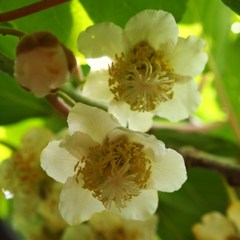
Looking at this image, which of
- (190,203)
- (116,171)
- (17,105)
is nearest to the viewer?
(116,171)

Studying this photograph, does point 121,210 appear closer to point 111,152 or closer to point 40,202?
point 111,152

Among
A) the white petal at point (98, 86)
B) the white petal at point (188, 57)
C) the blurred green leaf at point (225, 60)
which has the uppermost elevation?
the white petal at point (188, 57)

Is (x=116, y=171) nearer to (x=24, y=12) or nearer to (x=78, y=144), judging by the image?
(x=78, y=144)

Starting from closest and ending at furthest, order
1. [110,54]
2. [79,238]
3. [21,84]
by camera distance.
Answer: [21,84] < [110,54] < [79,238]

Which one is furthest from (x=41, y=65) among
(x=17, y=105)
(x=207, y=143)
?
(x=207, y=143)

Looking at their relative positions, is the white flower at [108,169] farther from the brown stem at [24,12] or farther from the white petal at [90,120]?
the brown stem at [24,12]

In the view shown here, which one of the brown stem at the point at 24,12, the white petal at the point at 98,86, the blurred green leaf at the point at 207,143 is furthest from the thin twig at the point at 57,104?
the blurred green leaf at the point at 207,143

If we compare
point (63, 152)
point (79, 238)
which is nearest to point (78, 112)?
point (63, 152)
